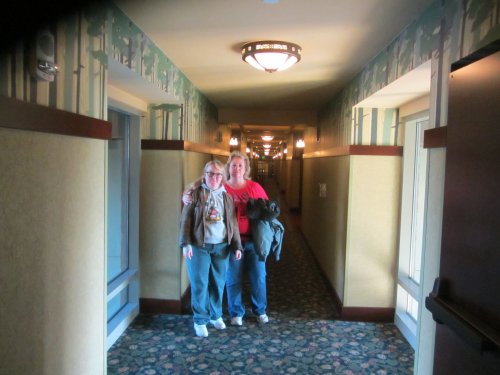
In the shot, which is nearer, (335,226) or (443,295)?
(443,295)

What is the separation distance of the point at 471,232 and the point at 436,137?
647mm

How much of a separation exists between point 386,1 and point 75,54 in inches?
59.7

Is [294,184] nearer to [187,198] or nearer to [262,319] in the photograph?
[262,319]

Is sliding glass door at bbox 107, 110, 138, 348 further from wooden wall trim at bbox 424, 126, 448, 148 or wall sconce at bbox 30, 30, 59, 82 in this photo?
wooden wall trim at bbox 424, 126, 448, 148

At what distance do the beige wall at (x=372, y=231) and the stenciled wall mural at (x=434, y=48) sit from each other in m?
0.26

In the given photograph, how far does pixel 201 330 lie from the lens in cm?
318

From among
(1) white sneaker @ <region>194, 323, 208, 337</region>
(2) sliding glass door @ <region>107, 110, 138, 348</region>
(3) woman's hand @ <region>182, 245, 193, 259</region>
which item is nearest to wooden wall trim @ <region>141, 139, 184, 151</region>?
(2) sliding glass door @ <region>107, 110, 138, 348</region>

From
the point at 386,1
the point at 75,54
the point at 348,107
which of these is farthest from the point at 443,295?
the point at 348,107

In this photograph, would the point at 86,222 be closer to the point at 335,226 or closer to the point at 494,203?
the point at 494,203

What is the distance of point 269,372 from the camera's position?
2.65 meters

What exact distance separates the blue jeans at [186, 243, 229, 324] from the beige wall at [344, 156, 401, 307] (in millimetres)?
1202

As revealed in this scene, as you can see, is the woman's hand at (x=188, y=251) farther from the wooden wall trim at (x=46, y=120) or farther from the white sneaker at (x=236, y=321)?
the wooden wall trim at (x=46, y=120)

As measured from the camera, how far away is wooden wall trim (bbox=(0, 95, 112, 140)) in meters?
1.18

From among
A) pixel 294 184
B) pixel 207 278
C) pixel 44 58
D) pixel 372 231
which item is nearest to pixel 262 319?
pixel 207 278
